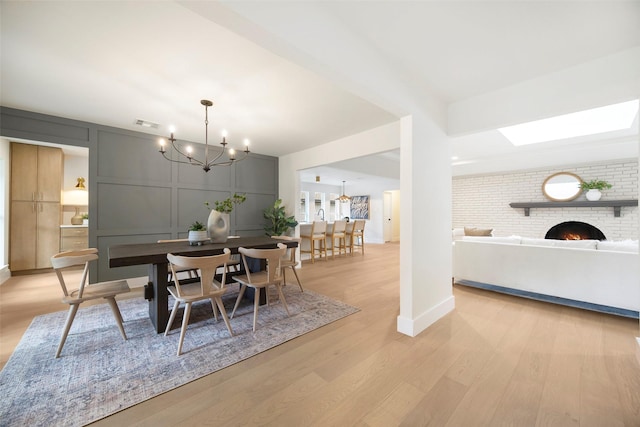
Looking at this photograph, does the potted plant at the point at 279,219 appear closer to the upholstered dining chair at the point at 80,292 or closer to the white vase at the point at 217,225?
the white vase at the point at 217,225

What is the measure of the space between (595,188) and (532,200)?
105cm

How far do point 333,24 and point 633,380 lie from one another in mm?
3143

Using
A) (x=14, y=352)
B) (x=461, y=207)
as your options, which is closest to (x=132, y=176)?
(x=14, y=352)

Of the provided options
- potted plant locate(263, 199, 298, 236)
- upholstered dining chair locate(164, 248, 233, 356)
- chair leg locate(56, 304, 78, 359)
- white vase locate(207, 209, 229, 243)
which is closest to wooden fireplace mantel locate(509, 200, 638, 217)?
potted plant locate(263, 199, 298, 236)

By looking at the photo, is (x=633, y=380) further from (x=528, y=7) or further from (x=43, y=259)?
(x=43, y=259)

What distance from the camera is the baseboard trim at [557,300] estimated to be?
2708 mm

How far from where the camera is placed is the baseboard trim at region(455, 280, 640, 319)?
2708 millimetres

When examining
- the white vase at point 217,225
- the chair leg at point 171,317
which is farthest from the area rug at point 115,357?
the white vase at point 217,225

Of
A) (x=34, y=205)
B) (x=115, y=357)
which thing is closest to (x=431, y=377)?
(x=115, y=357)

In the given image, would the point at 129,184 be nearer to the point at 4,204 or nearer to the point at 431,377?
the point at 4,204

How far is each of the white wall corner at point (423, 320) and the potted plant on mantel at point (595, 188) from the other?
5.05 m

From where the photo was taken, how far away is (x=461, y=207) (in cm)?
719

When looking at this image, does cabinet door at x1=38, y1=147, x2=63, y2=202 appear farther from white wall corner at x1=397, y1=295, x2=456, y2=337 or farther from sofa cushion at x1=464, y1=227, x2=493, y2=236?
sofa cushion at x1=464, y1=227, x2=493, y2=236

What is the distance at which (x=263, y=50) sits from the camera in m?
1.99
